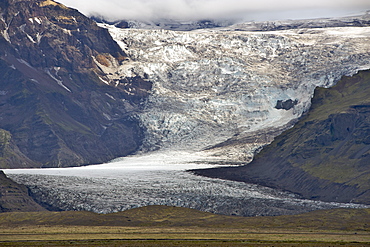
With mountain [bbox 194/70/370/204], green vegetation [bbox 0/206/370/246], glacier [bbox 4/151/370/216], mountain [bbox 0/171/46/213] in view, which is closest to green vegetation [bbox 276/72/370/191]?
mountain [bbox 194/70/370/204]

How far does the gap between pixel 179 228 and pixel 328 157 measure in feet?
211

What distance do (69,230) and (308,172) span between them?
7492cm

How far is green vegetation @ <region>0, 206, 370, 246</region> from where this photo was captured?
92481 mm

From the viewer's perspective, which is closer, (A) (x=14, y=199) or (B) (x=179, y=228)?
(B) (x=179, y=228)

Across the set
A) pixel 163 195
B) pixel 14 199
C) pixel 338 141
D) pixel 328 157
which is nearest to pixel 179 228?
pixel 163 195

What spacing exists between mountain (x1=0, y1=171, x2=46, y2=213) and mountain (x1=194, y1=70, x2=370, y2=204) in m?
59.1

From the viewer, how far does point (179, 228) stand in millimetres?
114125

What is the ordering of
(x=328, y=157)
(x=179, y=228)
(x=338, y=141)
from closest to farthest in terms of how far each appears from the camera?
(x=179, y=228) < (x=328, y=157) < (x=338, y=141)

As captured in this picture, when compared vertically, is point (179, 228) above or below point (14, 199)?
below

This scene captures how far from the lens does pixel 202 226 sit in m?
118

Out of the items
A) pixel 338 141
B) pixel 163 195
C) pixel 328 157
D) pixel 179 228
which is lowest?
pixel 163 195

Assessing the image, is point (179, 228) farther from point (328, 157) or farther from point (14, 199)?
point (328, 157)

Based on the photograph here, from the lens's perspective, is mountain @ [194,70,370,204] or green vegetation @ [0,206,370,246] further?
mountain @ [194,70,370,204]

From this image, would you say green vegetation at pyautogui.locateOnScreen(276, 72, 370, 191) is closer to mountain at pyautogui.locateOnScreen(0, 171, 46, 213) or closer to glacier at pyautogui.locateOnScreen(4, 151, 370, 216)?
glacier at pyautogui.locateOnScreen(4, 151, 370, 216)
